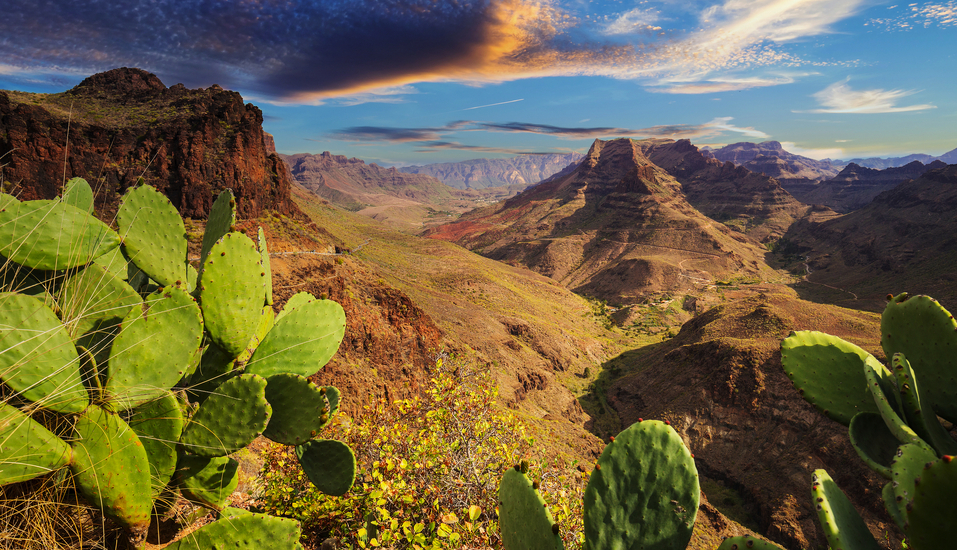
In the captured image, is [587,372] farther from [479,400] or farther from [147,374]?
[147,374]

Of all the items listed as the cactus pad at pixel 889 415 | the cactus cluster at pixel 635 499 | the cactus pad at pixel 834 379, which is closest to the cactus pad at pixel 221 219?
the cactus cluster at pixel 635 499

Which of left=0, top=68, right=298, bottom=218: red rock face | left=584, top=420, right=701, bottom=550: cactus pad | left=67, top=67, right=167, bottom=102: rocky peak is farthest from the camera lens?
left=67, top=67, right=167, bottom=102: rocky peak

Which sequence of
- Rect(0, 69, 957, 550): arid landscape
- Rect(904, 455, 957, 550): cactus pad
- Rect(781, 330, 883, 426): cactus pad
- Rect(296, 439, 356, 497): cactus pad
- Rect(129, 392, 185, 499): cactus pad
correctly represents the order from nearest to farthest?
1. Rect(904, 455, 957, 550): cactus pad
2. Rect(129, 392, 185, 499): cactus pad
3. Rect(781, 330, 883, 426): cactus pad
4. Rect(296, 439, 356, 497): cactus pad
5. Rect(0, 69, 957, 550): arid landscape

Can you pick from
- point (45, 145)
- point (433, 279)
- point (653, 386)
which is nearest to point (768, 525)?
point (653, 386)

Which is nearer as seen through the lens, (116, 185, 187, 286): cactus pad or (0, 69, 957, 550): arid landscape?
(116, 185, 187, 286): cactus pad

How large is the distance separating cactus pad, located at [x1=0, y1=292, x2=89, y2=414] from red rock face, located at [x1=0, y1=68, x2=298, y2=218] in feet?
90.3

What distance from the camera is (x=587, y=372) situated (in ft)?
126

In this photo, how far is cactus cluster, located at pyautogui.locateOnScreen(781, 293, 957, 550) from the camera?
6.66ft

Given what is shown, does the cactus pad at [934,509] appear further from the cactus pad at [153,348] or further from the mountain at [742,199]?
the mountain at [742,199]

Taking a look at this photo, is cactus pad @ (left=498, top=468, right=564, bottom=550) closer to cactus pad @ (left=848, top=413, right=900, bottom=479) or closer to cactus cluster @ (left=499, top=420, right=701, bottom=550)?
cactus cluster @ (left=499, top=420, right=701, bottom=550)

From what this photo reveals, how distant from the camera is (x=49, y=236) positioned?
2764mm

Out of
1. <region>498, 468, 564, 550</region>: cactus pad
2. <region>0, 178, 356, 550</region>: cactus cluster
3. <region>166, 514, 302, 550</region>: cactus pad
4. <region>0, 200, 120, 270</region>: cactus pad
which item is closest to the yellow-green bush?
<region>498, 468, 564, 550</region>: cactus pad

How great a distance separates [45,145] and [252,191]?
13.1 metres

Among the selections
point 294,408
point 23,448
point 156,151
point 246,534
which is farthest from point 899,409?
point 156,151
